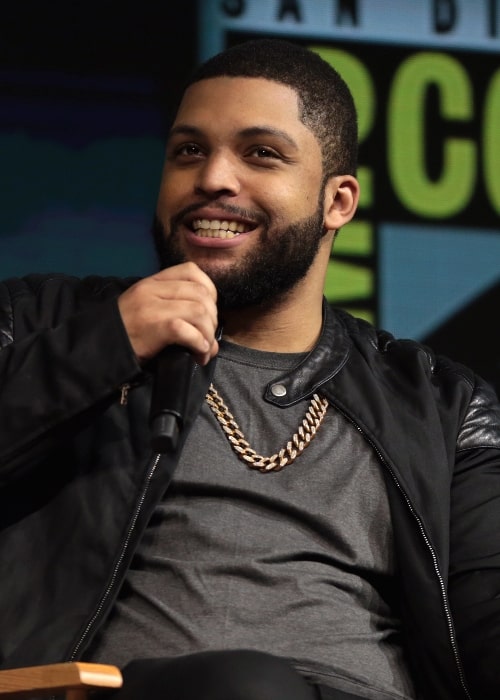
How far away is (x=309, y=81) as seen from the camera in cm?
230

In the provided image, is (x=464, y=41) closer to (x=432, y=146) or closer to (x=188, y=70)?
(x=432, y=146)

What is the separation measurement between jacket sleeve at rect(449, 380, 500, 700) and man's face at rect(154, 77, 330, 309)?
1.24 ft

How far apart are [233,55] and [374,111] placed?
0.71 m

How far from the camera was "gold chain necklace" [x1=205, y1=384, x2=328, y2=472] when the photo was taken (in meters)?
2.03

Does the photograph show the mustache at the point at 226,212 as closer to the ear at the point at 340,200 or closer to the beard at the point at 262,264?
the beard at the point at 262,264

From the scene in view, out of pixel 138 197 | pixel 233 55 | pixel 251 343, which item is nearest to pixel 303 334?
pixel 251 343

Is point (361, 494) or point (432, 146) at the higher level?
point (432, 146)

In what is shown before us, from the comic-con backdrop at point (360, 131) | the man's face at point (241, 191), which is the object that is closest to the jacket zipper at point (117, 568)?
the man's face at point (241, 191)

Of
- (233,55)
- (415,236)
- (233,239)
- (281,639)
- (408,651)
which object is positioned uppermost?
(233,55)

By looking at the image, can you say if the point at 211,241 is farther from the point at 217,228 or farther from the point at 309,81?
the point at 309,81

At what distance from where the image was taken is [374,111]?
2.95 m

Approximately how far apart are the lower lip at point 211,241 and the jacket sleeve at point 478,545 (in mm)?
468

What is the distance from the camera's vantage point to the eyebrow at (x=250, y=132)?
7.12ft

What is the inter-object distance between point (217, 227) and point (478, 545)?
0.62 meters
